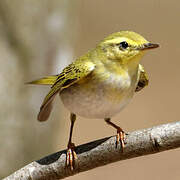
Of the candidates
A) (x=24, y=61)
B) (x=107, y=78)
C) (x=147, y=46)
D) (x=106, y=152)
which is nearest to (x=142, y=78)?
(x=107, y=78)

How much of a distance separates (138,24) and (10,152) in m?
8.28

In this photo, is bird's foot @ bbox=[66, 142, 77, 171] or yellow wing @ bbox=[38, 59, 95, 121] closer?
bird's foot @ bbox=[66, 142, 77, 171]

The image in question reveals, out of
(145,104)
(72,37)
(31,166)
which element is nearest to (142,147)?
(31,166)

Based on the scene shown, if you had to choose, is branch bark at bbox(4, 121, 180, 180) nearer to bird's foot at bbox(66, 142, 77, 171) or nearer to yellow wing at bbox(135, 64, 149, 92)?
bird's foot at bbox(66, 142, 77, 171)

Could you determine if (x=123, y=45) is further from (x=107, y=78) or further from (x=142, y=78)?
(x=142, y=78)

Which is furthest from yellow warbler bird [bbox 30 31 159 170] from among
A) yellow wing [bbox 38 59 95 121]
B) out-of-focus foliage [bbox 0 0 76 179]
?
out-of-focus foliage [bbox 0 0 76 179]

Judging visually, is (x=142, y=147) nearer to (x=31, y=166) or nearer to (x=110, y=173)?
(x=31, y=166)

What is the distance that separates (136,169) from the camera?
29.5 feet

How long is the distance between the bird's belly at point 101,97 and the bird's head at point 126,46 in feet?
0.69

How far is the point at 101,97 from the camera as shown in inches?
143

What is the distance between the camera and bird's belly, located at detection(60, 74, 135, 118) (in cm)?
364

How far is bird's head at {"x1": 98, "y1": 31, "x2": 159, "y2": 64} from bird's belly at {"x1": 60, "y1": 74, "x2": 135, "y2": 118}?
0.21 metres

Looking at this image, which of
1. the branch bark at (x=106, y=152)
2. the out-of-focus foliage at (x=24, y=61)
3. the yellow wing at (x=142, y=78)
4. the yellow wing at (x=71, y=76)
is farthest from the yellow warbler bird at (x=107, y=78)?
the out-of-focus foliage at (x=24, y=61)

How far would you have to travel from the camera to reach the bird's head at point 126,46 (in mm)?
3527
